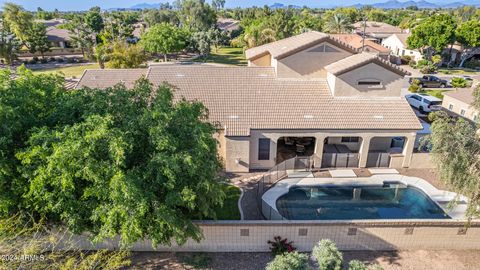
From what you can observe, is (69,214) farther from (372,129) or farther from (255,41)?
(255,41)

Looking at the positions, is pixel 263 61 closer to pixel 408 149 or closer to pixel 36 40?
pixel 408 149

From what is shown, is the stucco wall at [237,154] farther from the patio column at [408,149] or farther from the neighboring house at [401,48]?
the neighboring house at [401,48]

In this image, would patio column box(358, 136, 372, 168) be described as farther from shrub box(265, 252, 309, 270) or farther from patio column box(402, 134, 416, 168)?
shrub box(265, 252, 309, 270)

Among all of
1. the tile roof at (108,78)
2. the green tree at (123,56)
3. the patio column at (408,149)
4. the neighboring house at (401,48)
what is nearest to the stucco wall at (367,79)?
the patio column at (408,149)

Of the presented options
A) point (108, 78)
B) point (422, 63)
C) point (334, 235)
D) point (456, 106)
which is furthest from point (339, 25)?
point (334, 235)

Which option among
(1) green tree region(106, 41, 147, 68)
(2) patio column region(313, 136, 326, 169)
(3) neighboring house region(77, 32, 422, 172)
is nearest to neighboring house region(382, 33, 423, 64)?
(3) neighboring house region(77, 32, 422, 172)

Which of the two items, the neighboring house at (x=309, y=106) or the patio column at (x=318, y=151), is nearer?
the neighboring house at (x=309, y=106)
